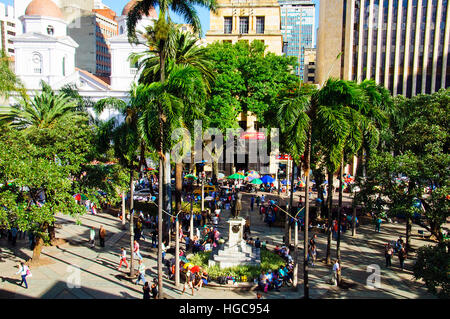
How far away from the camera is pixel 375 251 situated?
23391 mm

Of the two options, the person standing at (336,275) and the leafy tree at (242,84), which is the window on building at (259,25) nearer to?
the leafy tree at (242,84)

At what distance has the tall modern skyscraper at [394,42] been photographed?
58.5 meters

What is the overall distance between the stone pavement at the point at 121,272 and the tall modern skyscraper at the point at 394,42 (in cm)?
4078

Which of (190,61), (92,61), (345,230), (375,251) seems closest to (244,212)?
(345,230)

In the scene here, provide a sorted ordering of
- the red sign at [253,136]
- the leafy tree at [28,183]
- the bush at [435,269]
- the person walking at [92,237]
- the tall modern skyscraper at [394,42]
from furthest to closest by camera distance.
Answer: the tall modern skyscraper at [394,42] → the red sign at [253,136] → the person walking at [92,237] → the leafy tree at [28,183] → the bush at [435,269]

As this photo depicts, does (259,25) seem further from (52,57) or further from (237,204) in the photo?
(237,204)

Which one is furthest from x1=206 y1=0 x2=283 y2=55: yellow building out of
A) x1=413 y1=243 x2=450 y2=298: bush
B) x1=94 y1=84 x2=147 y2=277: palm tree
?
x1=413 y1=243 x2=450 y2=298: bush

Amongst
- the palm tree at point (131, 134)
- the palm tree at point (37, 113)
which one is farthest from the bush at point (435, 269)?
the palm tree at point (37, 113)

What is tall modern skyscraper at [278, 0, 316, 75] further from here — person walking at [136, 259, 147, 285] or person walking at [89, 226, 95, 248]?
person walking at [136, 259, 147, 285]

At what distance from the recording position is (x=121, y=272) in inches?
750

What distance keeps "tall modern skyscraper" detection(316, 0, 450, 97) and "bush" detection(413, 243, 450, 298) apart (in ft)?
159

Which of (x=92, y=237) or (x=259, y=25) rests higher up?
(x=259, y=25)

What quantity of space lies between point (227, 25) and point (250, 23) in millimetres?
3512

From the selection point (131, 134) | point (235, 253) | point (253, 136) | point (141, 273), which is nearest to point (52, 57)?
point (253, 136)
